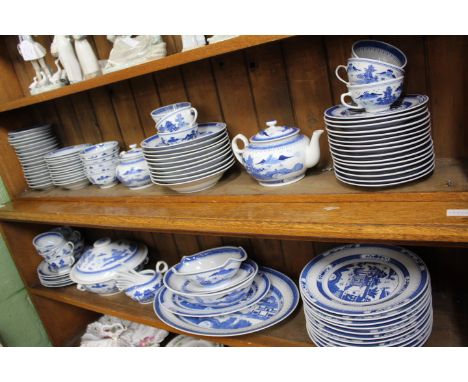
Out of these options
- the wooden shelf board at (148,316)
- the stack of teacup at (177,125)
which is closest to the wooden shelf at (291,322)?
the wooden shelf board at (148,316)

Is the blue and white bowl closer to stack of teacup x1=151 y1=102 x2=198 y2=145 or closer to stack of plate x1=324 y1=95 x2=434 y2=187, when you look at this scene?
stack of plate x1=324 y1=95 x2=434 y2=187

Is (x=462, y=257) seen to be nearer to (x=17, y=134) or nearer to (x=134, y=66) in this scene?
(x=134, y=66)

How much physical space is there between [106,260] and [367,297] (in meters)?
0.86

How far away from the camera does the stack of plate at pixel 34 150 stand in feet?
4.41

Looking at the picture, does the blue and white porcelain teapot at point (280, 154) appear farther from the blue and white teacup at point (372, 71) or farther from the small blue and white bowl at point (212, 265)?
the small blue and white bowl at point (212, 265)

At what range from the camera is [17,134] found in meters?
1.34

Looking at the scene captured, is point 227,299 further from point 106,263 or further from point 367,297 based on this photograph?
point 106,263

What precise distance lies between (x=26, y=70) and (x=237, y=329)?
1.22m

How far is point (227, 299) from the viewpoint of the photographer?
994 mm

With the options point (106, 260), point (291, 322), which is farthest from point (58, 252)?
point (291, 322)

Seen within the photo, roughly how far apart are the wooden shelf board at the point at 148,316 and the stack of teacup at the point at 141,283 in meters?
0.03

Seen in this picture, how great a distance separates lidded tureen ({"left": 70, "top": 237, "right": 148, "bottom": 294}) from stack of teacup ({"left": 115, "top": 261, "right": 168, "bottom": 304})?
0.13 ft

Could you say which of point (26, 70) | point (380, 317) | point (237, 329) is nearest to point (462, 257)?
point (380, 317)

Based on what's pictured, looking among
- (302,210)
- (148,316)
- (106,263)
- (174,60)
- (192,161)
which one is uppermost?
(174,60)
